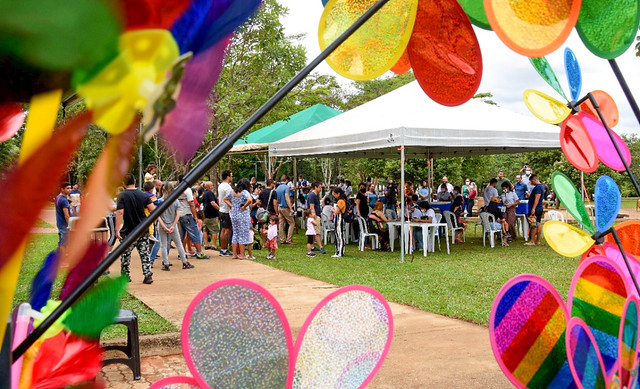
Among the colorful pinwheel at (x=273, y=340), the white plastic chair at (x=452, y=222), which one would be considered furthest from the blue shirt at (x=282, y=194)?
the colorful pinwheel at (x=273, y=340)

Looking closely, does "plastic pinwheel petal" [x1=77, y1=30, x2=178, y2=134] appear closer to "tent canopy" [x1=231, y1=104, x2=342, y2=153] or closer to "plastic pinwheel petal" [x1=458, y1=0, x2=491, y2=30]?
"plastic pinwheel petal" [x1=458, y1=0, x2=491, y2=30]

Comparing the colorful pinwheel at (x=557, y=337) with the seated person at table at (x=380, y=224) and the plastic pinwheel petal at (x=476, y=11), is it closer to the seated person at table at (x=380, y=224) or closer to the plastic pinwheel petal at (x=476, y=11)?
the plastic pinwheel petal at (x=476, y=11)

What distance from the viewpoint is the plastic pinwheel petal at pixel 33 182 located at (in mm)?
602

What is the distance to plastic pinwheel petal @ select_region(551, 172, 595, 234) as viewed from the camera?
212cm

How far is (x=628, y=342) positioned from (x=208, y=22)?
1.52 meters

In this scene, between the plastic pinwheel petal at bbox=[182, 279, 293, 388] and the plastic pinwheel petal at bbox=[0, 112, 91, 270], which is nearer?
the plastic pinwheel petal at bbox=[0, 112, 91, 270]

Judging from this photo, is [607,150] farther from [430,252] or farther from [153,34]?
[430,252]

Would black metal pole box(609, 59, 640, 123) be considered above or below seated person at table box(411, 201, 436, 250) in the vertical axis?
above

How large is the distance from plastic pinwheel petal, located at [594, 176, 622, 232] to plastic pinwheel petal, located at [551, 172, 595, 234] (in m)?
0.08

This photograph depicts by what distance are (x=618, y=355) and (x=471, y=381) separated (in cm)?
210

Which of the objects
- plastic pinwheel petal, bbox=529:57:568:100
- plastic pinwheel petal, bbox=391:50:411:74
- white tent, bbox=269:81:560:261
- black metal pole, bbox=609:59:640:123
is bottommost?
black metal pole, bbox=609:59:640:123

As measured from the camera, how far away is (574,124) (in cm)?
210

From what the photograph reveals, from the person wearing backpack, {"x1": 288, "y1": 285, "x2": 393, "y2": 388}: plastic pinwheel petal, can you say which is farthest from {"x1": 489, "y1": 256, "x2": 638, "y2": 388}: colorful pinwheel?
the person wearing backpack

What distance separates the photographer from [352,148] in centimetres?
933
